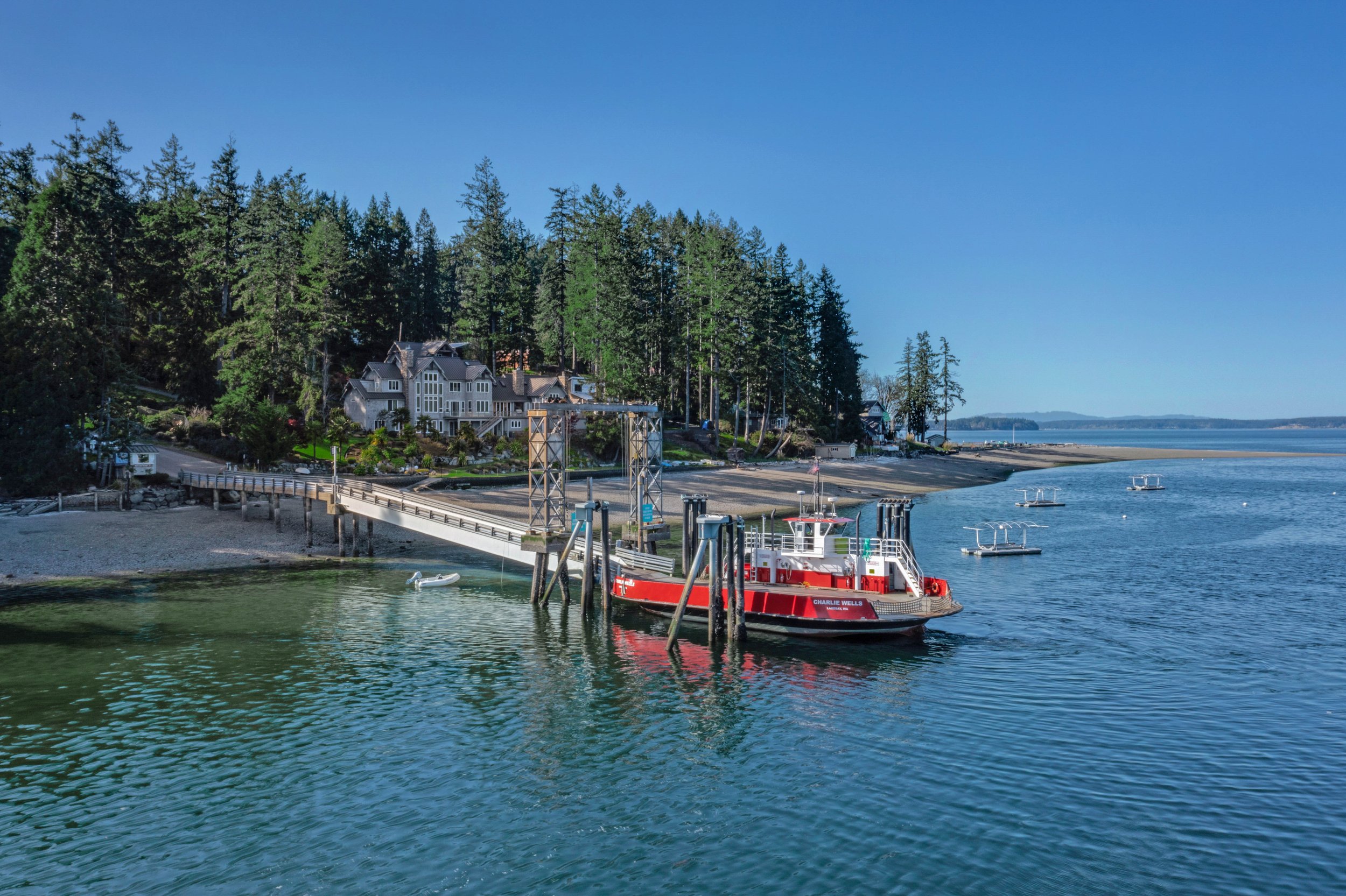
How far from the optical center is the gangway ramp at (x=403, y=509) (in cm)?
4150

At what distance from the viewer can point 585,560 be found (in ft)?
122

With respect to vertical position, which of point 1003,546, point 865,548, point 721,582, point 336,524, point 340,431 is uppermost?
point 340,431

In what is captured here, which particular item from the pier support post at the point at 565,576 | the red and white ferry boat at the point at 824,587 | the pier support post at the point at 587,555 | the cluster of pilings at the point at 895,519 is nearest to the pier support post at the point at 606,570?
the pier support post at the point at 587,555

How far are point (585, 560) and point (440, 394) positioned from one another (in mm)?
52017

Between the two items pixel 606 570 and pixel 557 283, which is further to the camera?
pixel 557 283

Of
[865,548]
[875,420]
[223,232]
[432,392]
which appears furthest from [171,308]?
[875,420]

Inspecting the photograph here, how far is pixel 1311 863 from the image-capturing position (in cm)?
1680

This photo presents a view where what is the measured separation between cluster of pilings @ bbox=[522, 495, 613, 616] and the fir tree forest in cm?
3561

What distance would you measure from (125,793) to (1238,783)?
26.2 meters

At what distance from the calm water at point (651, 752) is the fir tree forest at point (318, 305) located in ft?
87.8

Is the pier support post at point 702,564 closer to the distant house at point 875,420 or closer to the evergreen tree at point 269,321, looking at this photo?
the evergreen tree at point 269,321

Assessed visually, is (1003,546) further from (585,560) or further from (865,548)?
(585,560)

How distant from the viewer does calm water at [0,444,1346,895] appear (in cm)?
1669

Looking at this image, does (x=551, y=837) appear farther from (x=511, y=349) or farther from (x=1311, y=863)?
(x=511, y=349)
